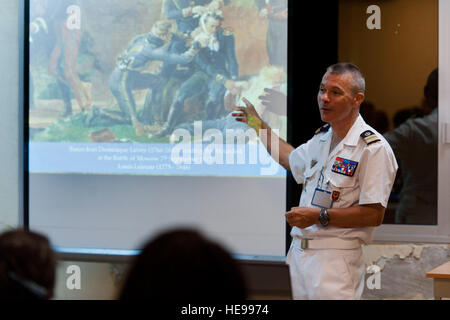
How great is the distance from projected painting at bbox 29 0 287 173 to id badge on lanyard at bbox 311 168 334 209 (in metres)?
1.10

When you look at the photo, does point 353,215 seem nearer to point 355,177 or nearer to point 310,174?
point 355,177

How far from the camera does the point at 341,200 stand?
2537mm

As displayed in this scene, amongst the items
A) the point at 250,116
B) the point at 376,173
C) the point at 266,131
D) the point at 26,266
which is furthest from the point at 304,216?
the point at 26,266

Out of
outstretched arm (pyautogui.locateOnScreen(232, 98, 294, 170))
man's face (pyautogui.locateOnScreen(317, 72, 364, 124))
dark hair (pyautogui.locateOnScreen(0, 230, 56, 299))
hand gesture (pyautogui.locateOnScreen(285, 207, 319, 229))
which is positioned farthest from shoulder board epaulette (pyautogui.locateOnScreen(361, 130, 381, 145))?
dark hair (pyautogui.locateOnScreen(0, 230, 56, 299))

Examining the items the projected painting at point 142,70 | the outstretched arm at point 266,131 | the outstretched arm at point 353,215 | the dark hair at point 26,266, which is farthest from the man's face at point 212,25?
the dark hair at point 26,266

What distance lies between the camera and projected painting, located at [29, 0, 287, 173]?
12.1ft

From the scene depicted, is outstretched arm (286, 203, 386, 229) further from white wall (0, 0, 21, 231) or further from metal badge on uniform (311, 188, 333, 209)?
white wall (0, 0, 21, 231)

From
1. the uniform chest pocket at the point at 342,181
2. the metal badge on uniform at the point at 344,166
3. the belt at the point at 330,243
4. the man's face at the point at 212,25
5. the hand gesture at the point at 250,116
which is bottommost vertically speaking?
the belt at the point at 330,243

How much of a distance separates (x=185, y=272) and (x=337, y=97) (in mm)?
1681

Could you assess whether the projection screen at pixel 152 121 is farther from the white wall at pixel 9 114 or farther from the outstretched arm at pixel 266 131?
the outstretched arm at pixel 266 131

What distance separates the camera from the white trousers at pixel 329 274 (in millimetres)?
2506

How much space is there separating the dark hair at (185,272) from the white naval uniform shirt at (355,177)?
4.98ft

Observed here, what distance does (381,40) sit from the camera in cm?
372

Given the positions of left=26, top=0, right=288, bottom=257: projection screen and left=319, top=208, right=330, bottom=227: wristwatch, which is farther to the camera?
left=26, top=0, right=288, bottom=257: projection screen
